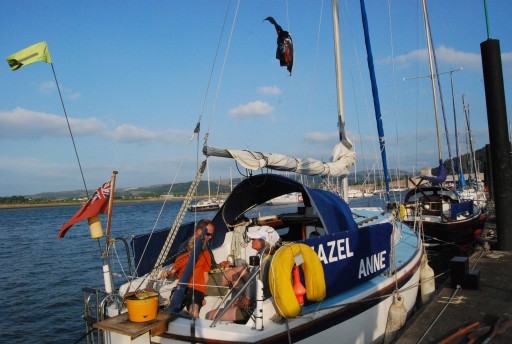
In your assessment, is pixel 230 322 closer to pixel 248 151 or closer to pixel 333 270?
pixel 333 270

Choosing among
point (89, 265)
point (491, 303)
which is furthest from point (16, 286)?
point (491, 303)

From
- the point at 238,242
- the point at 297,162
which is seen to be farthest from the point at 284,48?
the point at 238,242

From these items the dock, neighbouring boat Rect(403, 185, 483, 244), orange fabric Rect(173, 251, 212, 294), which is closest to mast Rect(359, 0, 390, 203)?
neighbouring boat Rect(403, 185, 483, 244)

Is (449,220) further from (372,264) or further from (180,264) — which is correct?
(180,264)

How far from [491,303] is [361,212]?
187 inches

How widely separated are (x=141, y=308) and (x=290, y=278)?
1742 mm

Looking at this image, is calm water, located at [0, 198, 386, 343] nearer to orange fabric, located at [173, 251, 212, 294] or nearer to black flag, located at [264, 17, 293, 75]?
orange fabric, located at [173, 251, 212, 294]

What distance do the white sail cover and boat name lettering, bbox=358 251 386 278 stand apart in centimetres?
211

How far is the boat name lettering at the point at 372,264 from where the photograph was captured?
20.9 feet

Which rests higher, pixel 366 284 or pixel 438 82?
pixel 438 82

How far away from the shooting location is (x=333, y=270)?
228 inches

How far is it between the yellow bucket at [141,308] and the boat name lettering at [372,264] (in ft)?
10.2

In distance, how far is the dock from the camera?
19.2ft

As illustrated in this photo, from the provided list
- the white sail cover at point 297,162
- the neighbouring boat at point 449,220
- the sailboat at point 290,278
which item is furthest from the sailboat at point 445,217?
the sailboat at point 290,278
